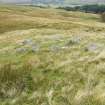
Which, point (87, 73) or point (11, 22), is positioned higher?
point (87, 73)

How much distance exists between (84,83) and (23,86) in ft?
6.63

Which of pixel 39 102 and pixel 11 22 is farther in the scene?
pixel 11 22

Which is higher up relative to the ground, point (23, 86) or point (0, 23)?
point (23, 86)

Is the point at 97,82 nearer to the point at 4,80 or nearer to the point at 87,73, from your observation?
the point at 87,73

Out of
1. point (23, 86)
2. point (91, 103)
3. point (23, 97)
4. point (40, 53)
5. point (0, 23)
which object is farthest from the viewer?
point (0, 23)

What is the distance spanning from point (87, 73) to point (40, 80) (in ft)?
5.64

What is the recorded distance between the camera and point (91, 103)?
7996 mm

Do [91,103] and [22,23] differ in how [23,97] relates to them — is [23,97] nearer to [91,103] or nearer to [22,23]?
[91,103]

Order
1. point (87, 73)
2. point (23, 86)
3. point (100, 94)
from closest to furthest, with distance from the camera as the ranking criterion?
point (100, 94)
point (23, 86)
point (87, 73)

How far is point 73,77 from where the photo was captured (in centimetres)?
1049

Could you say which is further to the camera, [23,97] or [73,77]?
[73,77]

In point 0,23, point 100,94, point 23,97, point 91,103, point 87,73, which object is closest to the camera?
point 91,103

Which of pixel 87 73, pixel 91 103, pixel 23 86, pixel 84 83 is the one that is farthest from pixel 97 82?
pixel 23 86

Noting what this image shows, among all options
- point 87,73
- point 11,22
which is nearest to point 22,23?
point 11,22
